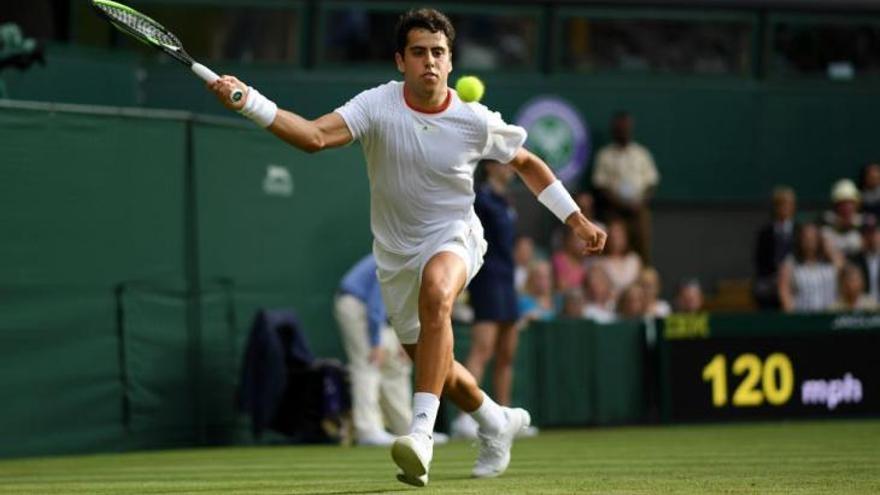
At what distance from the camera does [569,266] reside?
61.6 feet

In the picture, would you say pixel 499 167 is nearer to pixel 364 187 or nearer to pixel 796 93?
pixel 364 187

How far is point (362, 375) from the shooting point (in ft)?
50.0

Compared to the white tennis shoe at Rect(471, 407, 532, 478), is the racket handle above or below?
above

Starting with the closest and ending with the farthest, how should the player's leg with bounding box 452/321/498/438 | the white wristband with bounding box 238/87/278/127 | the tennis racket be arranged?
the white wristband with bounding box 238/87/278/127
the tennis racket
the player's leg with bounding box 452/321/498/438

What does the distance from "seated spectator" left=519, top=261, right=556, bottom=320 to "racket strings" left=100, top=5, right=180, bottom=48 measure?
8.85 metres

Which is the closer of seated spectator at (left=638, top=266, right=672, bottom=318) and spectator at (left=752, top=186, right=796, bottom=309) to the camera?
seated spectator at (left=638, top=266, right=672, bottom=318)

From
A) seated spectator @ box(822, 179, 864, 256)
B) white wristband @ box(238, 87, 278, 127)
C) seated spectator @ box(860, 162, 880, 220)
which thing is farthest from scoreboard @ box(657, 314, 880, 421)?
white wristband @ box(238, 87, 278, 127)

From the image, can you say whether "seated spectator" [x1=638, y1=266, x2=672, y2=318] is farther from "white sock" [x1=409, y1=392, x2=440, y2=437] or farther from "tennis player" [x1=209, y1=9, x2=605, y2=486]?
"white sock" [x1=409, y1=392, x2=440, y2=437]

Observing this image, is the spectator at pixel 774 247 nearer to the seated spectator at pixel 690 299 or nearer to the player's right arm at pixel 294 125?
the seated spectator at pixel 690 299

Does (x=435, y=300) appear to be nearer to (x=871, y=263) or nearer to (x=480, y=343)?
(x=480, y=343)

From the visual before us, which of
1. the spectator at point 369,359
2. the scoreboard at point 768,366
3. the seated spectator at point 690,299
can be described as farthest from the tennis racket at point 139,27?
the seated spectator at point 690,299

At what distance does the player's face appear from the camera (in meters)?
Result: 9.37

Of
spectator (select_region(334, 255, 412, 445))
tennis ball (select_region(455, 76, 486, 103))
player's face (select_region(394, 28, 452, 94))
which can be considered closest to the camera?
player's face (select_region(394, 28, 452, 94))

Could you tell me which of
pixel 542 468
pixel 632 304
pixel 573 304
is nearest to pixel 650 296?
pixel 632 304
